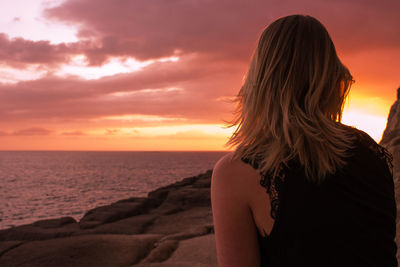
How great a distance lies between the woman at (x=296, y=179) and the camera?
1.37 metres

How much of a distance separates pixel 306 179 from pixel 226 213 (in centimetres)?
36

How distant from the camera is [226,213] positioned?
4.70ft

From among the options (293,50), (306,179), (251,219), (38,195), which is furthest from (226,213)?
(38,195)

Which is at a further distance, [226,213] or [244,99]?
[244,99]

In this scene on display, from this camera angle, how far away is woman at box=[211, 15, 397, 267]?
4.50 ft

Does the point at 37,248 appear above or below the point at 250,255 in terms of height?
below

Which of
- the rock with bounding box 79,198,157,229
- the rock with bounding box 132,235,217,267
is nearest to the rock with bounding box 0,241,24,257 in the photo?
the rock with bounding box 79,198,157,229

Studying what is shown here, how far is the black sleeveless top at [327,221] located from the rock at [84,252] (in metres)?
6.93

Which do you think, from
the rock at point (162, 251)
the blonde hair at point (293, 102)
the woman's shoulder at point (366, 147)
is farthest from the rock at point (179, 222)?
the blonde hair at point (293, 102)

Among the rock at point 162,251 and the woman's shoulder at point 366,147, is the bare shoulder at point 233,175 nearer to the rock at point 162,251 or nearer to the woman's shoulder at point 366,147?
the woman's shoulder at point 366,147

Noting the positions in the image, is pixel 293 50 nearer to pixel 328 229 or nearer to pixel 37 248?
pixel 328 229

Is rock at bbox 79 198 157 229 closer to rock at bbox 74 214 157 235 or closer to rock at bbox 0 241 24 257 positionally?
rock at bbox 74 214 157 235

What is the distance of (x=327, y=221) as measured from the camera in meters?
1.36

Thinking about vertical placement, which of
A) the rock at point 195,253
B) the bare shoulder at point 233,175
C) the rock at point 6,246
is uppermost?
the bare shoulder at point 233,175
